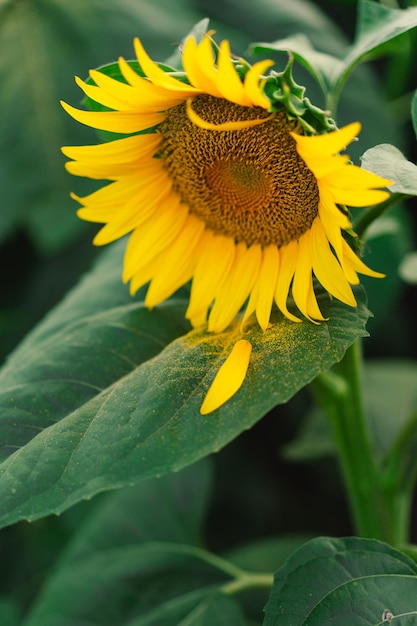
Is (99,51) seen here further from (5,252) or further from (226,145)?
(226,145)

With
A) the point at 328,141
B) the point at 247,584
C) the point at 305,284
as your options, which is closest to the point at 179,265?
the point at 305,284

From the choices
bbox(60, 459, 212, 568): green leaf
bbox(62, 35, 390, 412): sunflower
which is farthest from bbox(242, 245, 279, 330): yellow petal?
bbox(60, 459, 212, 568): green leaf

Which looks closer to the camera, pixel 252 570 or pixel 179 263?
pixel 179 263

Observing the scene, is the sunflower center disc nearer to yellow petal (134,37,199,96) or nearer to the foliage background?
yellow petal (134,37,199,96)

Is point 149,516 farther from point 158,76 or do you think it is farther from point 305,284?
point 158,76

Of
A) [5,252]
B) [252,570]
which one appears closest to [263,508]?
[252,570]

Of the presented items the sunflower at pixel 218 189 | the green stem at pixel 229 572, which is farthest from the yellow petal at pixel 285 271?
the green stem at pixel 229 572
